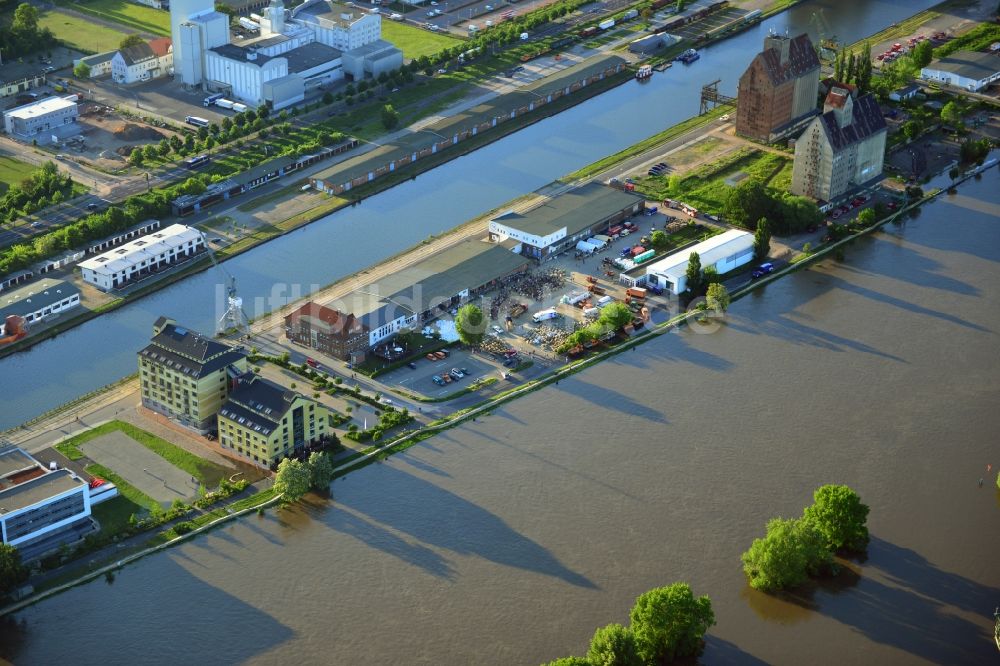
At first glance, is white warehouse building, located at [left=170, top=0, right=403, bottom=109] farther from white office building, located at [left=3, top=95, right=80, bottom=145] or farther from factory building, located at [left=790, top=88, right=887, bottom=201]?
factory building, located at [left=790, top=88, right=887, bottom=201]

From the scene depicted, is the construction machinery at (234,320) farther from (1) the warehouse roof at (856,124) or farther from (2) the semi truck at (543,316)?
(1) the warehouse roof at (856,124)

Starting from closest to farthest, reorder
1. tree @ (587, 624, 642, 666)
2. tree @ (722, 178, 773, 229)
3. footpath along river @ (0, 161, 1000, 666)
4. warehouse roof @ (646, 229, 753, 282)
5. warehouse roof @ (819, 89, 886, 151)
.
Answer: tree @ (587, 624, 642, 666)
footpath along river @ (0, 161, 1000, 666)
warehouse roof @ (646, 229, 753, 282)
tree @ (722, 178, 773, 229)
warehouse roof @ (819, 89, 886, 151)

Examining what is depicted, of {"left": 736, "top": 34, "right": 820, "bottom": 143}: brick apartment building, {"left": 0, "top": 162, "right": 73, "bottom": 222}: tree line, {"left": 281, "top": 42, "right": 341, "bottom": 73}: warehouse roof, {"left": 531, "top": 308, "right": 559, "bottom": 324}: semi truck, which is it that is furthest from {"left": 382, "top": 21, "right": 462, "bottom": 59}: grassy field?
{"left": 531, "top": 308, "right": 559, "bottom": 324}: semi truck

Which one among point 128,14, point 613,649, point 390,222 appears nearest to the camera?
point 613,649

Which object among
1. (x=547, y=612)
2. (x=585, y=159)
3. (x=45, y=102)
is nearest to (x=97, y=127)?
(x=45, y=102)

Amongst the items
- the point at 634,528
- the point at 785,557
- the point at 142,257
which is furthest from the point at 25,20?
the point at 785,557

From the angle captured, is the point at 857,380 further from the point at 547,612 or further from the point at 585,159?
the point at 585,159

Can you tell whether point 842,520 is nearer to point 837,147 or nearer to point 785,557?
point 785,557
